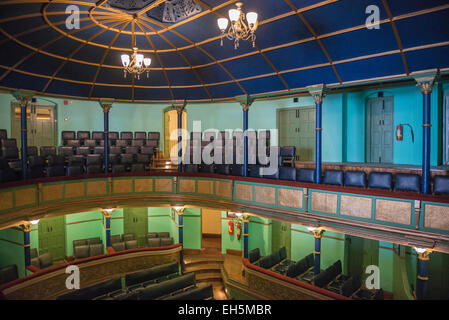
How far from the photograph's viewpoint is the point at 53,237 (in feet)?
39.9

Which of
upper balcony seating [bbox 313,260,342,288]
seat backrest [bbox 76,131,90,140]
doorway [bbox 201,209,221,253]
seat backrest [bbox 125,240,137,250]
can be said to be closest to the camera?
upper balcony seating [bbox 313,260,342,288]

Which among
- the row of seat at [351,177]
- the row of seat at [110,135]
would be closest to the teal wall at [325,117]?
the row of seat at [110,135]

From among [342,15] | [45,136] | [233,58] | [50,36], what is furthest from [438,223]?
[45,136]

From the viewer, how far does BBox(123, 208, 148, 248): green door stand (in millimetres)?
13461

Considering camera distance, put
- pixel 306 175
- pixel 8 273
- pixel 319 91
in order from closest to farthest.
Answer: pixel 319 91 < pixel 306 175 < pixel 8 273

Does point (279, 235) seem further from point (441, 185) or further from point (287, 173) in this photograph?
point (441, 185)

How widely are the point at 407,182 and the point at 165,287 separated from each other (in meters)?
6.35

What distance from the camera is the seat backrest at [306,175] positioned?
8294 millimetres

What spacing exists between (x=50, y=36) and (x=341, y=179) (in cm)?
805

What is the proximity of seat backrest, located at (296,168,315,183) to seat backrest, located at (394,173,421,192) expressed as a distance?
1.96 metres

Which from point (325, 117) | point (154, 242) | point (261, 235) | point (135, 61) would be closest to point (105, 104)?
point (135, 61)

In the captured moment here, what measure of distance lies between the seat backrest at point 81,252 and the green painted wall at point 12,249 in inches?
82.5

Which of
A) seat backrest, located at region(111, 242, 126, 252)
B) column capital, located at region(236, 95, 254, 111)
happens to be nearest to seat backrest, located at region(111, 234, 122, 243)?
seat backrest, located at region(111, 242, 126, 252)

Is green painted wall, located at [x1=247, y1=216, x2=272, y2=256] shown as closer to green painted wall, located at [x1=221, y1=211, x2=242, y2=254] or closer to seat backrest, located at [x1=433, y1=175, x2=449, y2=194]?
green painted wall, located at [x1=221, y1=211, x2=242, y2=254]
